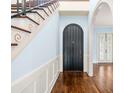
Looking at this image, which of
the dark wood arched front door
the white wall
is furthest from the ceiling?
the dark wood arched front door

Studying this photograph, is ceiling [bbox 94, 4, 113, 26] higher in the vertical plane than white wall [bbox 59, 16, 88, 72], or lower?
higher

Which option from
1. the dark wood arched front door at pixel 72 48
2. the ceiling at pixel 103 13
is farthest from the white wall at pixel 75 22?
the ceiling at pixel 103 13

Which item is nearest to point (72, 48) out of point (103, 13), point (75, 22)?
point (75, 22)

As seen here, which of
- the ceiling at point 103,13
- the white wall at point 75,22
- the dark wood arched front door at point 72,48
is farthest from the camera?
the dark wood arched front door at point 72,48

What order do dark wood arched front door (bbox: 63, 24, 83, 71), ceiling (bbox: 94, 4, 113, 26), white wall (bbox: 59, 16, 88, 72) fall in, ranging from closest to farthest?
ceiling (bbox: 94, 4, 113, 26) → white wall (bbox: 59, 16, 88, 72) → dark wood arched front door (bbox: 63, 24, 83, 71)

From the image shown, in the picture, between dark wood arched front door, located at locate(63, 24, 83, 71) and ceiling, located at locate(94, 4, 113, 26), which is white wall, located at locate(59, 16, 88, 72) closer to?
dark wood arched front door, located at locate(63, 24, 83, 71)

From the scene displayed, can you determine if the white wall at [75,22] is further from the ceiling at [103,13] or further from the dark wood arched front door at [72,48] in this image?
the ceiling at [103,13]

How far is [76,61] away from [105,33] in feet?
15.9

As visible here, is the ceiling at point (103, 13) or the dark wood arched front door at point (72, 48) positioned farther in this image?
the dark wood arched front door at point (72, 48)

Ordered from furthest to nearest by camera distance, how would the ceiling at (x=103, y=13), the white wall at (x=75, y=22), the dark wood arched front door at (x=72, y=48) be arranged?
the dark wood arched front door at (x=72, y=48) → the white wall at (x=75, y=22) → the ceiling at (x=103, y=13)

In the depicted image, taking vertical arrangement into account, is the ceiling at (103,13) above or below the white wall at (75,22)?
above
